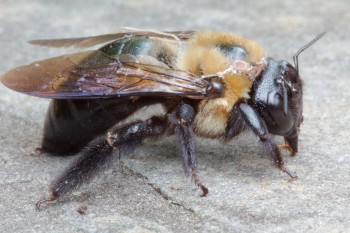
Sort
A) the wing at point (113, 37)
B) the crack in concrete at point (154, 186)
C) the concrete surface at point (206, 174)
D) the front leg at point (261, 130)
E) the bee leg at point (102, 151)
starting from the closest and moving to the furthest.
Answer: the concrete surface at point (206, 174)
the crack in concrete at point (154, 186)
the bee leg at point (102, 151)
the front leg at point (261, 130)
the wing at point (113, 37)

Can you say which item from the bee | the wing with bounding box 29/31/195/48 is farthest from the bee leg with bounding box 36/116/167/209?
the wing with bounding box 29/31/195/48

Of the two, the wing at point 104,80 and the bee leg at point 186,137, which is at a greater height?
the wing at point 104,80

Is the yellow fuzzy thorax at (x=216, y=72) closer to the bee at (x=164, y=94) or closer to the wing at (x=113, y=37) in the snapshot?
the bee at (x=164, y=94)

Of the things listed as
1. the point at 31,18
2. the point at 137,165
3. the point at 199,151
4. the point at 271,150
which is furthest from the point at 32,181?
the point at 31,18

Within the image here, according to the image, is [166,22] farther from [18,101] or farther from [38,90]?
[38,90]

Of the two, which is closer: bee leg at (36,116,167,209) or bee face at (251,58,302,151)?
bee leg at (36,116,167,209)

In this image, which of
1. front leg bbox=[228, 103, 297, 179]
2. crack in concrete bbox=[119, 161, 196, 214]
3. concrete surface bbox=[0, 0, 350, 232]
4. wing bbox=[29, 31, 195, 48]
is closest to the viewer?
concrete surface bbox=[0, 0, 350, 232]

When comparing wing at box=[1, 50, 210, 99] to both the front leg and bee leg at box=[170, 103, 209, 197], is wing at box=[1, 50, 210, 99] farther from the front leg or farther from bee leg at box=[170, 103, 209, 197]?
the front leg

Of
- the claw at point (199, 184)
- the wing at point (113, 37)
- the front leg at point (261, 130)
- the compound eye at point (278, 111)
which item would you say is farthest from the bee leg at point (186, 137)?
the wing at point (113, 37)
